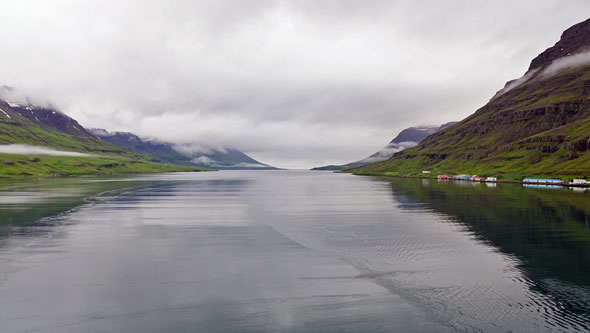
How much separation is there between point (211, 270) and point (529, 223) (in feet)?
197

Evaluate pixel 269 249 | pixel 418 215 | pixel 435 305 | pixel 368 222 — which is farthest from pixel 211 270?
pixel 418 215

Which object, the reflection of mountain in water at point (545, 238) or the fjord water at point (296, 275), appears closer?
the fjord water at point (296, 275)

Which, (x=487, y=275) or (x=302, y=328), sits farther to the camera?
(x=487, y=275)

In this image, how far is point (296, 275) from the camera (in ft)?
128

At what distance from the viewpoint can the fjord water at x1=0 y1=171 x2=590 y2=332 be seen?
1106 inches

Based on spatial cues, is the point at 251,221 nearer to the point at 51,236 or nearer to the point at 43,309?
the point at 51,236

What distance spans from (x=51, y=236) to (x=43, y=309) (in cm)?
3402

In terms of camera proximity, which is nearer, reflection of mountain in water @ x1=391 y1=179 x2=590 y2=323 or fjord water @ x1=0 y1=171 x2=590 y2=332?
fjord water @ x1=0 y1=171 x2=590 y2=332

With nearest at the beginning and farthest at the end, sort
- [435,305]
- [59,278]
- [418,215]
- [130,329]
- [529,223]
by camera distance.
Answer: [130,329], [435,305], [59,278], [529,223], [418,215]

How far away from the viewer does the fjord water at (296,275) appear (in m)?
28.1

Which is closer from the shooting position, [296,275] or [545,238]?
[296,275]

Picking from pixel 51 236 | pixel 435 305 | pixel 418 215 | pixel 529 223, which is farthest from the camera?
pixel 418 215

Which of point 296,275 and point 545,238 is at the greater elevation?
point 545,238

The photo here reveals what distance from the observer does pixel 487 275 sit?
126 ft
